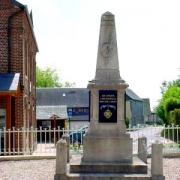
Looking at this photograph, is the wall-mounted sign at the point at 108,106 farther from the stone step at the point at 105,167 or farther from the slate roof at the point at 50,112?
the slate roof at the point at 50,112

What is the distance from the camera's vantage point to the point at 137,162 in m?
12.1

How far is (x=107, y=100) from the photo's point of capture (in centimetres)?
1240

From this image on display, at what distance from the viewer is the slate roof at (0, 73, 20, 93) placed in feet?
58.7

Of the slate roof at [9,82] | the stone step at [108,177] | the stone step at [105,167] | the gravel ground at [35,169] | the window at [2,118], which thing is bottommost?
the gravel ground at [35,169]

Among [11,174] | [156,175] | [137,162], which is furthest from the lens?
[11,174]

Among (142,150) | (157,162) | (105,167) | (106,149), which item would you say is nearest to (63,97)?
(142,150)

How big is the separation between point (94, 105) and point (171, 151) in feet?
23.7

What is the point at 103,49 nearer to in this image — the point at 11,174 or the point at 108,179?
the point at 108,179

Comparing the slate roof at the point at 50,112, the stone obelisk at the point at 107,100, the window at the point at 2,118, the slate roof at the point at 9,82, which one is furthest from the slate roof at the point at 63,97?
the stone obelisk at the point at 107,100

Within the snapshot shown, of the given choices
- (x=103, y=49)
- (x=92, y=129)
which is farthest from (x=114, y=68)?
(x=92, y=129)

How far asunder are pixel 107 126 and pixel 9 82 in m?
7.09

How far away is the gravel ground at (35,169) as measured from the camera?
13219 millimetres

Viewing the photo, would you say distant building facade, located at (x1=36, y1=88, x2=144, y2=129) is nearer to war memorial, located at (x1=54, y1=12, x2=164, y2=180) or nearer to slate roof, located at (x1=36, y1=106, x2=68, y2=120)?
slate roof, located at (x1=36, y1=106, x2=68, y2=120)

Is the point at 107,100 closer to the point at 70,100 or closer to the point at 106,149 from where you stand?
the point at 106,149
